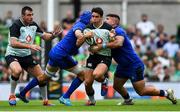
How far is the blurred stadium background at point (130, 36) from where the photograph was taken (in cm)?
2970

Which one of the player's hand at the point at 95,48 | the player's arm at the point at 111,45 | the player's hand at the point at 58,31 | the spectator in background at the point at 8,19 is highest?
the player's hand at the point at 58,31

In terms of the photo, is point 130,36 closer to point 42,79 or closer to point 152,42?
point 152,42

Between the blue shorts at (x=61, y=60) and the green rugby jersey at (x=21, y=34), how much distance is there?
66 centimetres

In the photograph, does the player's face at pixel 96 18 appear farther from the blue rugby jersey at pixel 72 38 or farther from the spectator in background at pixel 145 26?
the spectator in background at pixel 145 26

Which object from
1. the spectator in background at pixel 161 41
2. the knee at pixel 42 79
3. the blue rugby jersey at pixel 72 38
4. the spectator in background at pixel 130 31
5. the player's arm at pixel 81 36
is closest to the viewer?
the player's arm at pixel 81 36

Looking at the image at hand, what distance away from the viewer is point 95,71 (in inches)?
858

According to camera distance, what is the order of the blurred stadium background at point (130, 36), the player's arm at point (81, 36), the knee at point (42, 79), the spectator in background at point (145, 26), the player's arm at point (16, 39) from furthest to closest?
the spectator in background at point (145, 26), the blurred stadium background at point (130, 36), the knee at point (42, 79), the player's arm at point (16, 39), the player's arm at point (81, 36)

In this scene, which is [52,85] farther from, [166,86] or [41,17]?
[41,17]

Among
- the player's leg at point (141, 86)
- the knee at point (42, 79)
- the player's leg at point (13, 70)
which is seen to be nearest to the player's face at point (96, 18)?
the player's leg at point (141, 86)

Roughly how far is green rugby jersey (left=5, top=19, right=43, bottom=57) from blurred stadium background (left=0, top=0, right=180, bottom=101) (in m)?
6.11

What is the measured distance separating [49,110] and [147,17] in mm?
18096

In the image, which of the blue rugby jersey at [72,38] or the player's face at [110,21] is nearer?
the blue rugby jersey at [72,38]

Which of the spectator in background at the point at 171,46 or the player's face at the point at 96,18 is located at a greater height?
the player's face at the point at 96,18

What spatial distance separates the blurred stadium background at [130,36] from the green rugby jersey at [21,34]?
6109 millimetres
